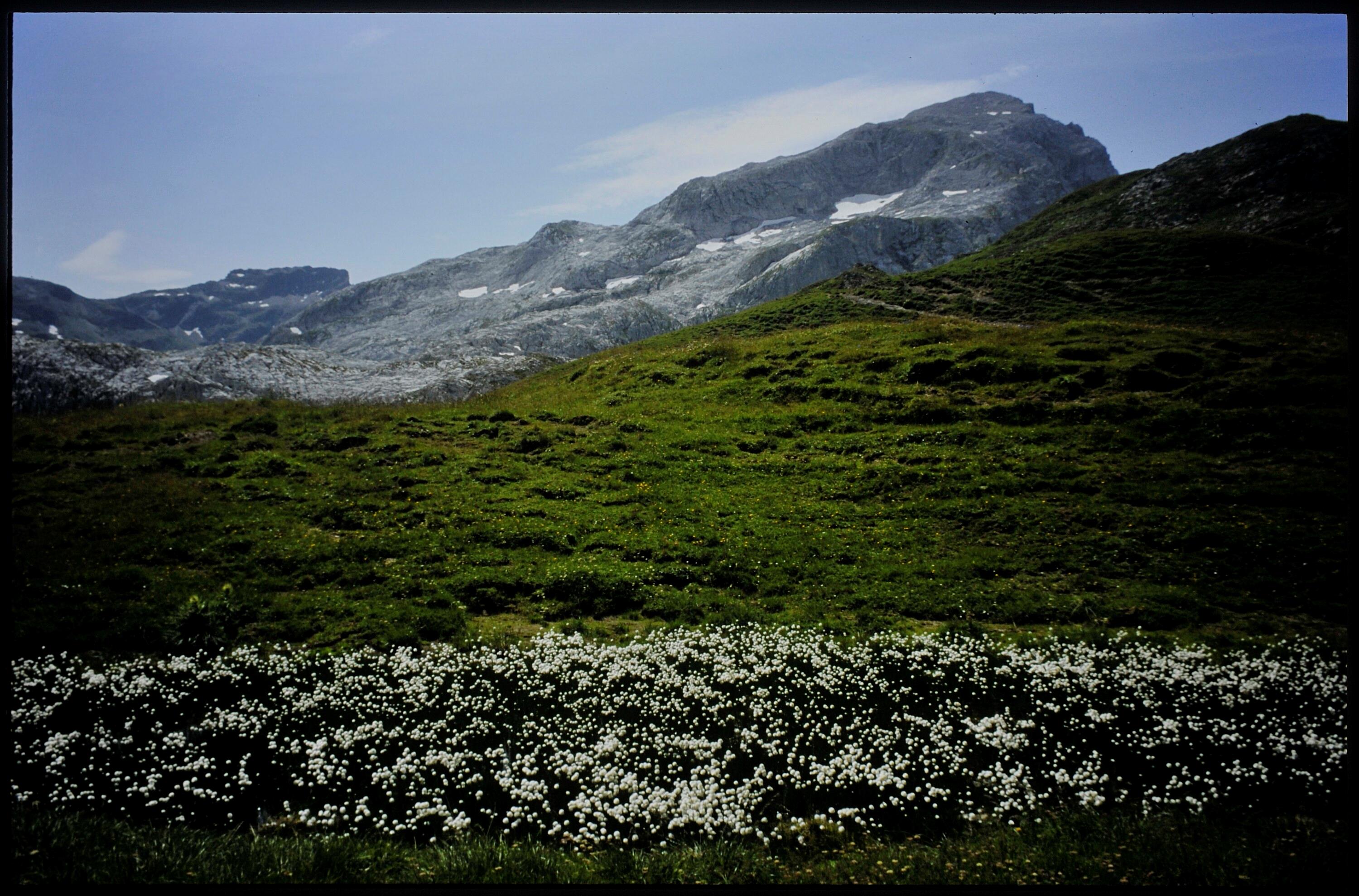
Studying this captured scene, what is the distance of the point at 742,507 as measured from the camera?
1048 inches

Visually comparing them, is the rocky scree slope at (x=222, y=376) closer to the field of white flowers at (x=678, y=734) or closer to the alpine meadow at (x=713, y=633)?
the alpine meadow at (x=713, y=633)

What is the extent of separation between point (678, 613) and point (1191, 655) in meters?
12.3

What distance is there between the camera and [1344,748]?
1223 cm

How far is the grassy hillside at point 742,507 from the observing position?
60.1 ft

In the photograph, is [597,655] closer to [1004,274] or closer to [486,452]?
[486,452]

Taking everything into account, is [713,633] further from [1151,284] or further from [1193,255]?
[1193,255]

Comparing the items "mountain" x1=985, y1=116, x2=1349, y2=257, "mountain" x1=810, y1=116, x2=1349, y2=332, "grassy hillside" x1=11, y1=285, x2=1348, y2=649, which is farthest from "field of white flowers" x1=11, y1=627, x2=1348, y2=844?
"mountain" x1=985, y1=116, x2=1349, y2=257

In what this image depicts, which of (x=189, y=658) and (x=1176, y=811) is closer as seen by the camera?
(x=1176, y=811)

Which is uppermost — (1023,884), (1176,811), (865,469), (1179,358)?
(1179,358)

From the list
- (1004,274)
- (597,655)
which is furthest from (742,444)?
(1004,274)

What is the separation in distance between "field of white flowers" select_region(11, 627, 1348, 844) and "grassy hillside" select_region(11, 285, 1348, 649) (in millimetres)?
1932

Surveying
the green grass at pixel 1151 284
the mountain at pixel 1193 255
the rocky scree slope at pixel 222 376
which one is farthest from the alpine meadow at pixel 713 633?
the rocky scree slope at pixel 222 376

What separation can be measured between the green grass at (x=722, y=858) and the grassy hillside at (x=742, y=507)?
604 cm

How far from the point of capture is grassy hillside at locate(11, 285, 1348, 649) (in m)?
18.3
